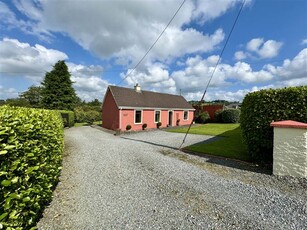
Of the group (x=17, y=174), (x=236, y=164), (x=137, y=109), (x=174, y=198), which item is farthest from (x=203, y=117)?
(x=17, y=174)

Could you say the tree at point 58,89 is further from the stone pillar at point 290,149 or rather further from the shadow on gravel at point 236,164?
the stone pillar at point 290,149

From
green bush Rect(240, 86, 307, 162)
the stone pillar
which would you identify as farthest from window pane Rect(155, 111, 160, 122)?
the stone pillar

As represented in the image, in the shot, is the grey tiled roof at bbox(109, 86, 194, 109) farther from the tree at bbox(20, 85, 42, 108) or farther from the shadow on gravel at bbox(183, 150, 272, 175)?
the tree at bbox(20, 85, 42, 108)

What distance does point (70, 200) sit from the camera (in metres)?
3.97

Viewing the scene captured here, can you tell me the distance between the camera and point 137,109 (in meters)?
19.1

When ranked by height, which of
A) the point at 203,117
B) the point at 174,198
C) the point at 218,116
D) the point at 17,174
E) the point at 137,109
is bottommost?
the point at 174,198

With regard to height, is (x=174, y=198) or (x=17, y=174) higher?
(x=17, y=174)

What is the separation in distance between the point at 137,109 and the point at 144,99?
3.03 m

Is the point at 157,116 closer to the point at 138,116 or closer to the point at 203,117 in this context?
the point at 138,116

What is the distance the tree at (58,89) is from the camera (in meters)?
30.4

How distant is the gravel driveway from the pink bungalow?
1157 cm

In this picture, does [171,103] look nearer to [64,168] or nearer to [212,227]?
[64,168]

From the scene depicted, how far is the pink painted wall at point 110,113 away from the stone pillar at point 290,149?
14.6m

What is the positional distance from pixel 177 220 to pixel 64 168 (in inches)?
181
